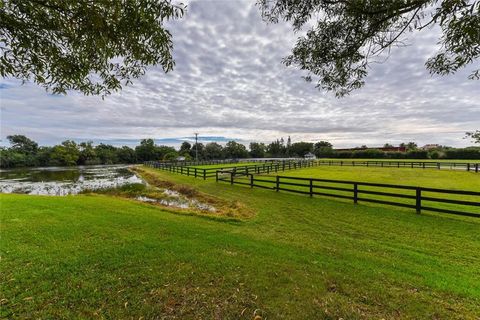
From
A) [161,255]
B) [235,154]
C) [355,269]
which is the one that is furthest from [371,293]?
[235,154]

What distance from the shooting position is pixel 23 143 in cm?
7325

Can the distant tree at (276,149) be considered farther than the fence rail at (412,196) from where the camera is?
Yes

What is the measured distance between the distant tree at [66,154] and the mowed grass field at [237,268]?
232ft

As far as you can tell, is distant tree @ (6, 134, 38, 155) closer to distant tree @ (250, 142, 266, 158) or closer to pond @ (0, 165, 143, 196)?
pond @ (0, 165, 143, 196)

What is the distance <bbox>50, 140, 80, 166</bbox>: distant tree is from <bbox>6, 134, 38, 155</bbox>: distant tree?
12481 mm

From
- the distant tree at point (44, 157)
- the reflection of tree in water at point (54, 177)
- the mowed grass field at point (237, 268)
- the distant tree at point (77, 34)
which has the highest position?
the distant tree at point (77, 34)

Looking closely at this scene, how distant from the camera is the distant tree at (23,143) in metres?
71.5

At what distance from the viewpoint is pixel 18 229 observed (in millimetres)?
5836

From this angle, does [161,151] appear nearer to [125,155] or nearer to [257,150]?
[125,155]

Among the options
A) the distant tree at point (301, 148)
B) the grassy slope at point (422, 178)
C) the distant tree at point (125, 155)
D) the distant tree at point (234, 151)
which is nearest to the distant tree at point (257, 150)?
the distant tree at point (234, 151)

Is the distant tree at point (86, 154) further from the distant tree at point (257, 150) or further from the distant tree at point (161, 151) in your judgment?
the distant tree at point (257, 150)

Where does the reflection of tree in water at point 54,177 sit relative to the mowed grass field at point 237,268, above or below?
below

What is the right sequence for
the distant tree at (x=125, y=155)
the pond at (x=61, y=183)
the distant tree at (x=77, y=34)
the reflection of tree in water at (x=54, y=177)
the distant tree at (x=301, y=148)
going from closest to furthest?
the distant tree at (x=77, y=34) < the pond at (x=61, y=183) < the reflection of tree in water at (x=54, y=177) < the distant tree at (x=125, y=155) < the distant tree at (x=301, y=148)

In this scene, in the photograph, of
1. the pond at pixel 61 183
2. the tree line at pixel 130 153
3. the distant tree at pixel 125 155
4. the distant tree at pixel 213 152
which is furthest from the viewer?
the distant tree at pixel 213 152
